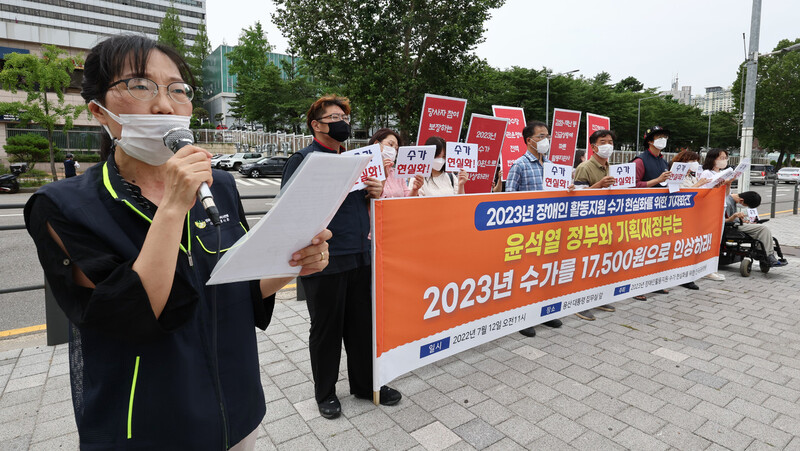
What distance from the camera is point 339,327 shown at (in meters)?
3.02

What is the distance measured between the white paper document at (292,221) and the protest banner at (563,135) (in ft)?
23.8

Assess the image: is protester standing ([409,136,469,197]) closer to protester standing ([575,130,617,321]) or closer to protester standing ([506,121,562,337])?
protester standing ([506,121,562,337])

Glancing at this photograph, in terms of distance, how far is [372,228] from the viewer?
299 cm

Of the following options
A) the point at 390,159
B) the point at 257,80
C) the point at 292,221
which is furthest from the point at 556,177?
the point at 257,80

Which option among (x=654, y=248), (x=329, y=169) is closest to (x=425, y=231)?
(x=329, y=169)

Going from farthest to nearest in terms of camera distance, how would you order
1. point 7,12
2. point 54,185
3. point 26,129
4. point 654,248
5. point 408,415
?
point 7,12
point 26,129
point 654,248
point 408,415
point 54,185

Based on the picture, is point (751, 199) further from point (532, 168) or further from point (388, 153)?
point (388, 153)

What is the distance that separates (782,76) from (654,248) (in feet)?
146

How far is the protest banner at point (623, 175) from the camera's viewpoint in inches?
197

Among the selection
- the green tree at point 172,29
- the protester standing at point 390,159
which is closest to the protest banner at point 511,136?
the protester standing at point 390,159

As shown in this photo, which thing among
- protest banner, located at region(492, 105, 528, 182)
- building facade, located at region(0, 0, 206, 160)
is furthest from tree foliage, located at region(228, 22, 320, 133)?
protest banner, located at region(492, 105, 528, 182)

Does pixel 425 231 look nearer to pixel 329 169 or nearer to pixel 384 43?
pixel 329 169

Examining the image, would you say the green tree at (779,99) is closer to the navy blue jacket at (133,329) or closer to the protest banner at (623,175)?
the protest banner at (623,175)

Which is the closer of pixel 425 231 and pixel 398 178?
pixel 425 231
